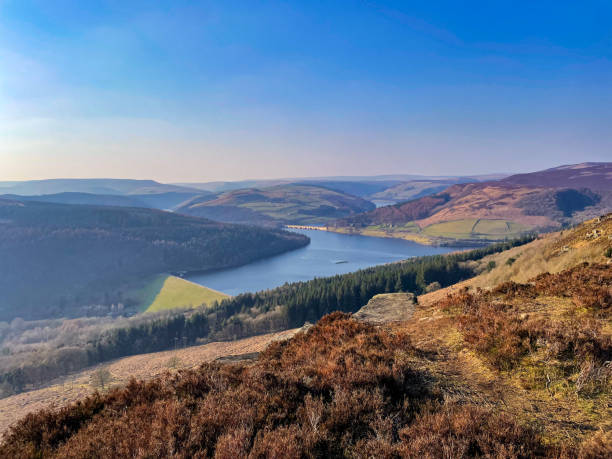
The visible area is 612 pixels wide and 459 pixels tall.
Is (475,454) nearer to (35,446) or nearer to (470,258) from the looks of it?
(35,446)

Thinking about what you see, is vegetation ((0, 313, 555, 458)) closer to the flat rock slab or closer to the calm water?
the flat rock slab

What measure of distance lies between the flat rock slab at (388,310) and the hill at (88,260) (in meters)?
116

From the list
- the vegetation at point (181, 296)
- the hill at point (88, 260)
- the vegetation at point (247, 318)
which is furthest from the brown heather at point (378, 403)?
the hill at point (88, 260)

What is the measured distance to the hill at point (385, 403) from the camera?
446 centimetres

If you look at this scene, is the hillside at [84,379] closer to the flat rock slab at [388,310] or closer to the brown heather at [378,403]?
the flat rock slab at [388,310]

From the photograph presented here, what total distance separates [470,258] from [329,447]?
84093 millimetres

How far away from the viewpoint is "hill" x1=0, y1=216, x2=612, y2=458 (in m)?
4.46

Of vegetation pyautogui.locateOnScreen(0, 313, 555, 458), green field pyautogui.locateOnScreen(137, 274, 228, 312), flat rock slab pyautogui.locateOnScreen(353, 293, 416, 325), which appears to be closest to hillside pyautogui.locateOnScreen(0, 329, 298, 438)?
flat rock slab pyautogui.locateOnScreen(353, 293, 416, 325)

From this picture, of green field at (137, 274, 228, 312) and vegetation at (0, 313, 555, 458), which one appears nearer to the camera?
vegetation at (0, 313, 555, 458)

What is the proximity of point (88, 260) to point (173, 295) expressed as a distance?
82.2 m

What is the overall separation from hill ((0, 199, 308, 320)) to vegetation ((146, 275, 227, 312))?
32.9 feet

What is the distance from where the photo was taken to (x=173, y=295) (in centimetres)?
11275

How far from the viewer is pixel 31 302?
123688 mm

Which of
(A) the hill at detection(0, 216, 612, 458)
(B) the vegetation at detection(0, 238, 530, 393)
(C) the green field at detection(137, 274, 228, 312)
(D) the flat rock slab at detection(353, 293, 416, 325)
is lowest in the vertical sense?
(C) the green field at detection(137, 274, 228, 312)
